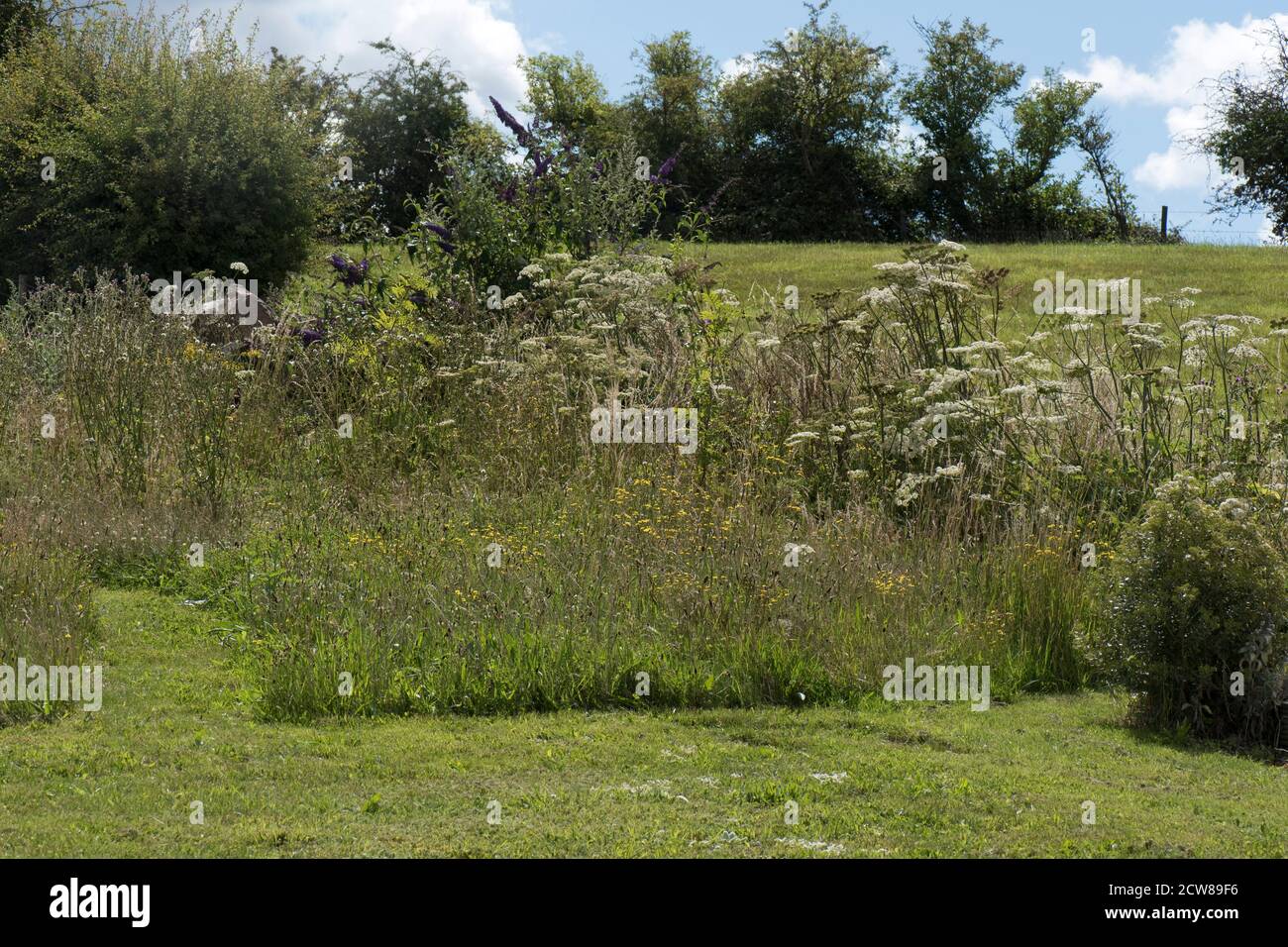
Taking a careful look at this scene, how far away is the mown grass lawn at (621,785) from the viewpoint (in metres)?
4.61

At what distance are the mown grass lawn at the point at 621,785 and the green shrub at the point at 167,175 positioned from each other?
1382cm

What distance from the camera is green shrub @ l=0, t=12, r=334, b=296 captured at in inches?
734

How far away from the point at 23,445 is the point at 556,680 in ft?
19.8

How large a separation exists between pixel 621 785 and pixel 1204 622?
2.89m

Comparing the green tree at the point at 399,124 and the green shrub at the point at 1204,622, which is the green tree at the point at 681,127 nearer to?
the green tree at the point at 399,124

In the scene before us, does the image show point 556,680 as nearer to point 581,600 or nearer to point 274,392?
point 581,600

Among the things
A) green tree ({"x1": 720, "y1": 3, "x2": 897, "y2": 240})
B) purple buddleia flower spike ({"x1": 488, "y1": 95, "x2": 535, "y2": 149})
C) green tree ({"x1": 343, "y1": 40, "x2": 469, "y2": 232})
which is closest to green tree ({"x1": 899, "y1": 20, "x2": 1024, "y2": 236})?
green tree ({"x1": 720, "y1": 3, "x2": 897, "y2": 240})

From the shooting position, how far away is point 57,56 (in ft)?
72.5

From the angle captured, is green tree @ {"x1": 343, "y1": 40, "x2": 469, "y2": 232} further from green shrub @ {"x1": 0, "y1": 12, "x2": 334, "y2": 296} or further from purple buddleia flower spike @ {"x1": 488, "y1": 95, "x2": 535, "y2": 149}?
purple buddleia flower spike @ {"x1": 488, "y1": 95, "x2": 535, "y2": 149}

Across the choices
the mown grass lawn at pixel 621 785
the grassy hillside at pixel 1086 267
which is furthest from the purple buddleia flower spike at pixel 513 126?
the mown grass lawn at pixel 621 785

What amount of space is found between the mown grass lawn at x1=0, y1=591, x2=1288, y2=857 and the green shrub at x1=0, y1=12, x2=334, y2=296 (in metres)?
13.8
